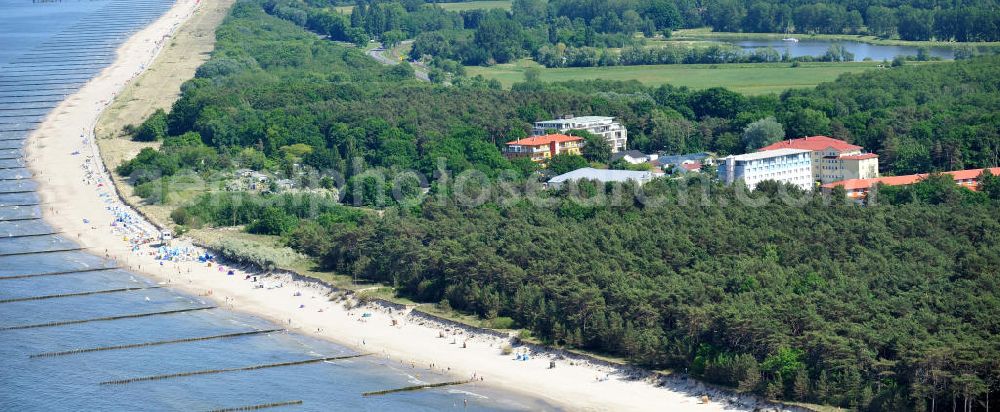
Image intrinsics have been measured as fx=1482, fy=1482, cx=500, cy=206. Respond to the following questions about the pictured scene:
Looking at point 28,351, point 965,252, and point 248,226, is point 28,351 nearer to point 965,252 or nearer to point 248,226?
point 248,226

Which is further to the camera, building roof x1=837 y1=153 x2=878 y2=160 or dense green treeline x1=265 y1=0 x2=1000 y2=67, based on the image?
dense green treeline x1=265 y1=0 x2=1000 y2=67

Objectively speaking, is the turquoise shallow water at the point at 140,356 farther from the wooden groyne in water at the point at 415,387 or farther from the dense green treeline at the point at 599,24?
the dense green treeline at the point at 599,24

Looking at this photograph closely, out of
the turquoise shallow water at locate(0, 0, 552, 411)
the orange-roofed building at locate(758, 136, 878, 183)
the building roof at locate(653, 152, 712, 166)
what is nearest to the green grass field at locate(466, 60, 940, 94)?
the building roof at locate(653, 152, 712, 166)

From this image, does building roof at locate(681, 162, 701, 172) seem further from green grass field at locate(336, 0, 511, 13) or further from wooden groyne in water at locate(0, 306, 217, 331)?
green grass field at locate(336, 0, 511, 13)

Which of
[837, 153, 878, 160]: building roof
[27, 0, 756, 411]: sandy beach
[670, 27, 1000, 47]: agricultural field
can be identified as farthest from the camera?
[670, 27, 1000, 47]: agricultural field

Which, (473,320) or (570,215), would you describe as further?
(570,215)

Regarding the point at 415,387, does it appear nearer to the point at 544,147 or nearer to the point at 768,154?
the point at 768,154

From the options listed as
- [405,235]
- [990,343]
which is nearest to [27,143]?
[405,235]

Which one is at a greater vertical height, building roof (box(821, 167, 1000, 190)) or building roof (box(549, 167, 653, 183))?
building roof (box(549, 167, 653, 183))
